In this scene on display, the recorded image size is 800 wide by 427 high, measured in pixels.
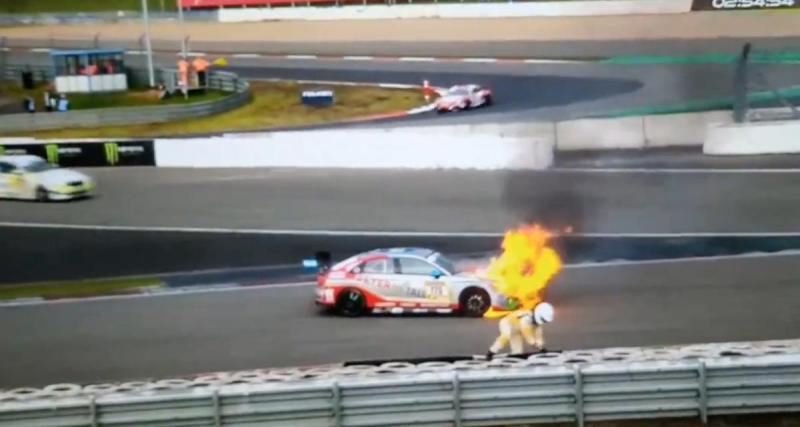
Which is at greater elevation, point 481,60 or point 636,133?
point 481,60

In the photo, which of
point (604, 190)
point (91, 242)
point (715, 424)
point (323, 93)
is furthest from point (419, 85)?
point (715, 424)

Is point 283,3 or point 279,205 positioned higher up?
point 283,3

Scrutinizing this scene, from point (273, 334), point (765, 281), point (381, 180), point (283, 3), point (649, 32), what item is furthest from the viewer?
point (283, 3)

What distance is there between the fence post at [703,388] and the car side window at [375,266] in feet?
17.7

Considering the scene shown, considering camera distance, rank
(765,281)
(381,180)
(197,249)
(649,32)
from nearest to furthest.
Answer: (765,281), (197,249), (381,180), (649,32)

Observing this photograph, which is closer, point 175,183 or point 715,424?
point 715,424

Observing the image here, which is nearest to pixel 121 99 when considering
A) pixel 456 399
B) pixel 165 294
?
pixel 165 294

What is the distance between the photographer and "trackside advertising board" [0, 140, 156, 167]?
24781 mm

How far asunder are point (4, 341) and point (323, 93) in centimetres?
2199

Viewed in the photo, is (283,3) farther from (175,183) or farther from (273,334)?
(273,334)

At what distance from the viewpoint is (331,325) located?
13.0m

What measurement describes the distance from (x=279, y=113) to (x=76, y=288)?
18.6 metres

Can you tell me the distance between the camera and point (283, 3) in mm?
52844

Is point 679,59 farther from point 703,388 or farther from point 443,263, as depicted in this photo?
point 703,388
